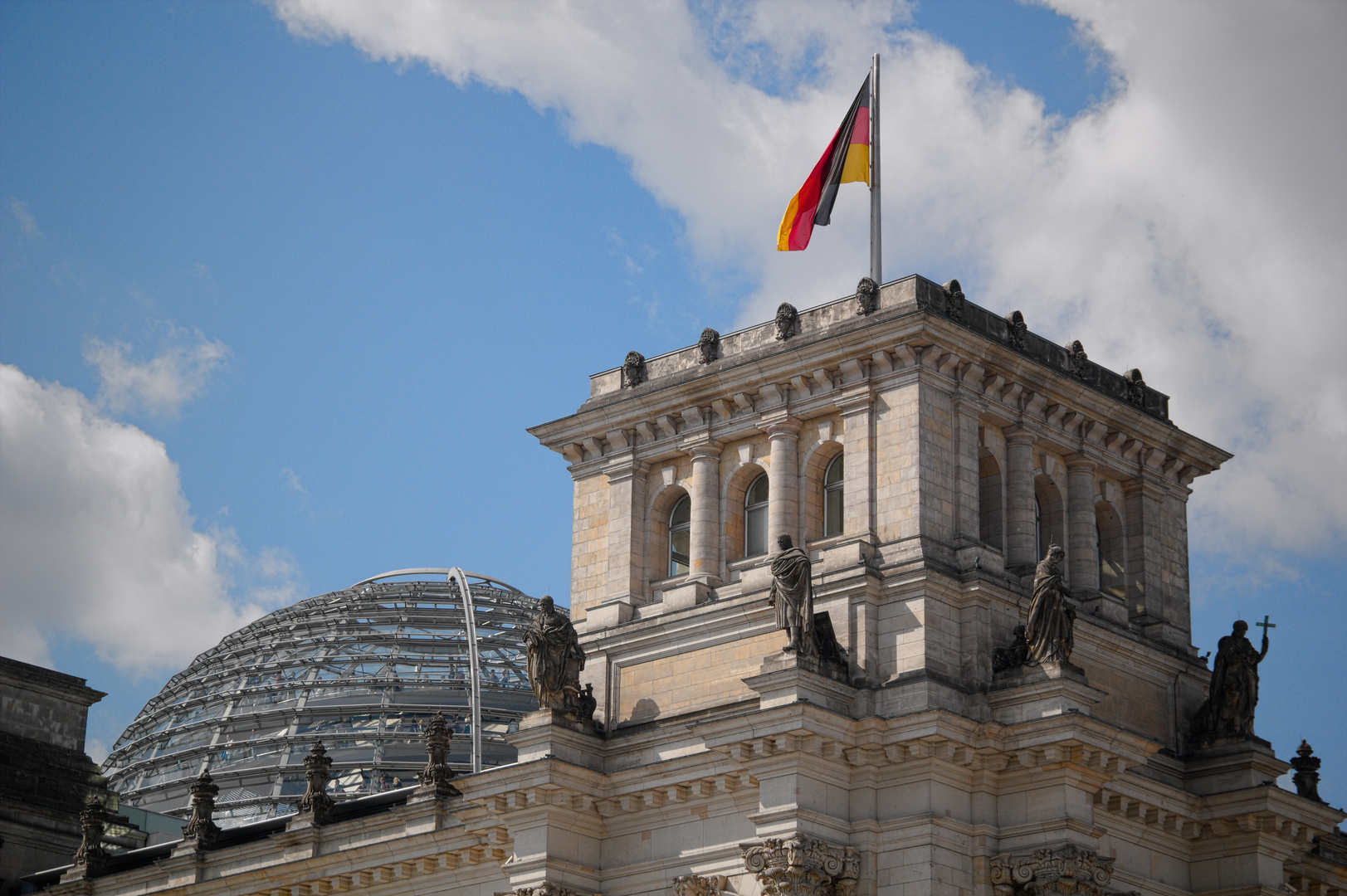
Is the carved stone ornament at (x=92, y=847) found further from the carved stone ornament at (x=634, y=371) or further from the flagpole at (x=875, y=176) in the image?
the flagpole at (x=875, y=176)

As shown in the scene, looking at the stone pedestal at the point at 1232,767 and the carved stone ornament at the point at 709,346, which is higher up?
the carved stone ornament at the point at 709,346

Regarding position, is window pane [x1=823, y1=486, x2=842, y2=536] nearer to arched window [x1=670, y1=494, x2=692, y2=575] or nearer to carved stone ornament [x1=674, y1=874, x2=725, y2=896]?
arched window [x1=670, y1=494, x2=692, y2=575]

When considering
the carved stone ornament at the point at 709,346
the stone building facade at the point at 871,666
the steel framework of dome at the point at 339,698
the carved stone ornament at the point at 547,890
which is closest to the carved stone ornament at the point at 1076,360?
the stone building facade at the point at 871,666

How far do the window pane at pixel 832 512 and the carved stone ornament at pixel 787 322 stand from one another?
3988 mm

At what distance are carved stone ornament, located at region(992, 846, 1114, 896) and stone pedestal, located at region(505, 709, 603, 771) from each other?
9747mm

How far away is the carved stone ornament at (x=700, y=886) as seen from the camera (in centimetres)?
4441

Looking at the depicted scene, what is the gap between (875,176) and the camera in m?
51.0

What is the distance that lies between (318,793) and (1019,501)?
20.0m

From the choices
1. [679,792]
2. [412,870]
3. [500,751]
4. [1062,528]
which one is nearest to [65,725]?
[500,751]

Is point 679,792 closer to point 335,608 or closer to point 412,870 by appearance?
point 412,870

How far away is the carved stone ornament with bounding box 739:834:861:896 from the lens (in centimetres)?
4172

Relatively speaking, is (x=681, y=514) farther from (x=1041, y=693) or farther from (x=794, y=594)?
(x=1041, y=693)

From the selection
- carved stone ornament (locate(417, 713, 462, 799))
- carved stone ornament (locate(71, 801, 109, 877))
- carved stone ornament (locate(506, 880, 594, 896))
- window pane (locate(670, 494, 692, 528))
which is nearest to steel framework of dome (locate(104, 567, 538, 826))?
carved stone ornament (locate(71, 801, 109, 877))

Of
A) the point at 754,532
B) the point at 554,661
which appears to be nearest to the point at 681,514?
the point at 754,532
